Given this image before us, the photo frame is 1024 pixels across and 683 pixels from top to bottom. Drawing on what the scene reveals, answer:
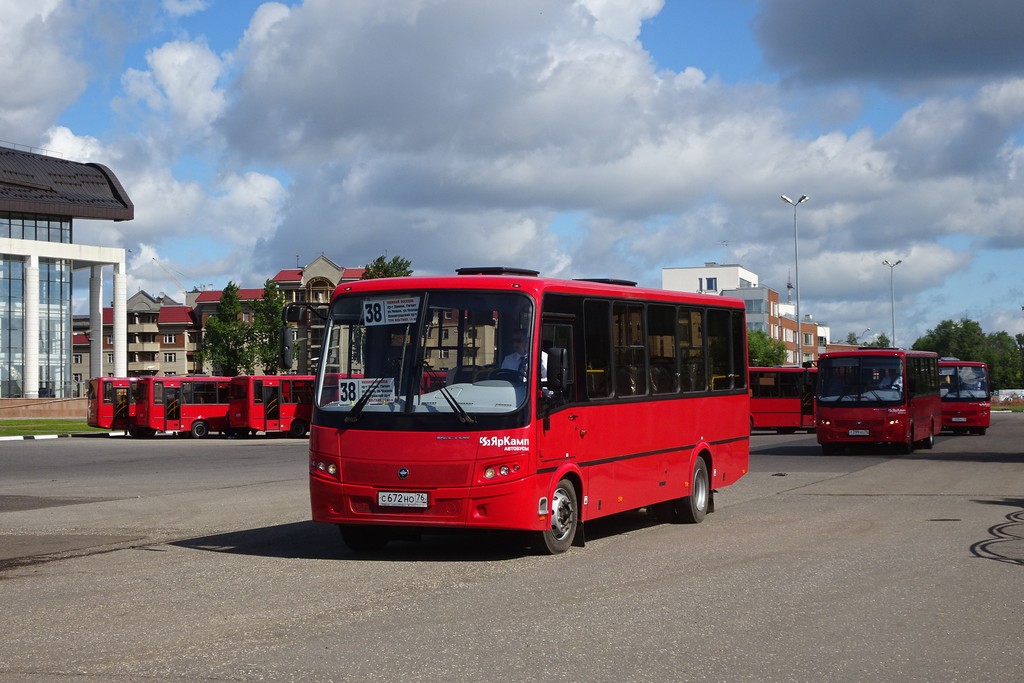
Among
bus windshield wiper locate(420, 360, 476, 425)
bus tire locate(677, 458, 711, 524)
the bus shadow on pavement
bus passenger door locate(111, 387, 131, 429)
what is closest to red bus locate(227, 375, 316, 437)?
bus passenger door locate(111, 387, 131, 429)

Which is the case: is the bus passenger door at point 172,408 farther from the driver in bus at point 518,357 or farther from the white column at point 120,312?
the driver in bus at point 518,357

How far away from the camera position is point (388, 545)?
1399cm

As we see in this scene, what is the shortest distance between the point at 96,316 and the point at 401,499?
85.3 m

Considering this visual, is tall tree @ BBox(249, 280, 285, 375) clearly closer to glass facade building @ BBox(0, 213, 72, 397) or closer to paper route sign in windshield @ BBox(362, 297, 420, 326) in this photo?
glass facade building @ BBox(0, 213, 72, 397)

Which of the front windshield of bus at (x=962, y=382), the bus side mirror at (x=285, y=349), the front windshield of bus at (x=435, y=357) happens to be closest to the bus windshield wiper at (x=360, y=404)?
the front windshield of bus at (x=435, y=357)

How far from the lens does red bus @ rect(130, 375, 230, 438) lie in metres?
57.4

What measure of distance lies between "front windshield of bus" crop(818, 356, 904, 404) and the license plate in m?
23.8

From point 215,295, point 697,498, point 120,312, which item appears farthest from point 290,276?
point 697,498

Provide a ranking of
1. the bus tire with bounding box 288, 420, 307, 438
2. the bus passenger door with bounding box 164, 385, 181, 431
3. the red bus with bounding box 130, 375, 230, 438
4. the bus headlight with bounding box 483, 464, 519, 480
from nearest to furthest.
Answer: the bus headlight with bounding box 483, 464, 519, 480 < the bus tire with bounding box 288, 420, 307, 438 < the red bus with bounding box 130, 375, 230, 438 < the bus passenger door with bounding box 164, 385, 181, 431

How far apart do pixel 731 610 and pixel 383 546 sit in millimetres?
5177

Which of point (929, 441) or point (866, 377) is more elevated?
point (866, 377)

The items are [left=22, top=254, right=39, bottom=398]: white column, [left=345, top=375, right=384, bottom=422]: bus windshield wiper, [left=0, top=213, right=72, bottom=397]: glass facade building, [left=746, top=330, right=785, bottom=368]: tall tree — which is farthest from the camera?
[left=746, top=330, right=785, bottom=368]: tall tree

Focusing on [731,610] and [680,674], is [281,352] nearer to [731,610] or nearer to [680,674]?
[731,610]

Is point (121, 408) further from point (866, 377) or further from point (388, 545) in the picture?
point (388, 545)
